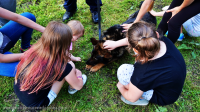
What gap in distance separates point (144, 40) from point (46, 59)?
4.01 feet

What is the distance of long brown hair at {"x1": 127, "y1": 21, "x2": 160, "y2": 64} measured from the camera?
1283mm

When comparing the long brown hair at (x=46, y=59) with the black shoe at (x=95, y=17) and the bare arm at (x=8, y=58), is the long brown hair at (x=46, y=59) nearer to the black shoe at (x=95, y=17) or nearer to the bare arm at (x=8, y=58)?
the bare arm at (x=8, y=58)

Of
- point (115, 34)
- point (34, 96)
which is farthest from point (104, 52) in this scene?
point (34, 96)

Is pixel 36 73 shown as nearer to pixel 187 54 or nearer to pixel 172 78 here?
pixel 172 78

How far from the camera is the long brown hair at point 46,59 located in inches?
58.3

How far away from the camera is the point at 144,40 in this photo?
1.29 metres

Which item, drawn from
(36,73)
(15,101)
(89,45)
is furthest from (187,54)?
(15,101)

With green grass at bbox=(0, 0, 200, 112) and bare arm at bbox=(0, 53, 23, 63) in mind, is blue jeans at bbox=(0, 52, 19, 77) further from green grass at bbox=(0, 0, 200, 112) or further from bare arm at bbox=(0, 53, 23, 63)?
green grass at bbox=(0, 0, 200, 112)

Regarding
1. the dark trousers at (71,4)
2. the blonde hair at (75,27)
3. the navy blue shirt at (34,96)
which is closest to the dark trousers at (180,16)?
the blonde hair at (75,27)

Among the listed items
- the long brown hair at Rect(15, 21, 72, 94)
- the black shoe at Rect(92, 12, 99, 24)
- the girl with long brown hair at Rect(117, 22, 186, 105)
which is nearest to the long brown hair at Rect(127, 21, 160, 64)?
the girl with long brown hair at Rect(117, 22, 186, 105)

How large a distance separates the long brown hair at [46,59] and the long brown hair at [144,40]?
83cm

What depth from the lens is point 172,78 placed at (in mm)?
1526

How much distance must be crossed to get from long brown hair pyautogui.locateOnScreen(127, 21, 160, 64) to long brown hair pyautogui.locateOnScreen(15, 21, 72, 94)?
832 mm

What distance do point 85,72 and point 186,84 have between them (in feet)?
7.69
